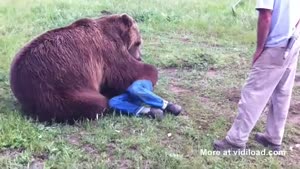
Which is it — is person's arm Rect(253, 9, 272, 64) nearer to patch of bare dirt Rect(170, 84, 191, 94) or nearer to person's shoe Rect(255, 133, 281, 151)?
person's shoe Rect(255, 133, 281, 151)

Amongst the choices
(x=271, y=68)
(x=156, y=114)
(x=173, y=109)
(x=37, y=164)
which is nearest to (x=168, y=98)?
(x=173, y=109)

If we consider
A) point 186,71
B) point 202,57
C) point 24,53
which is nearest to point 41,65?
point 24,53

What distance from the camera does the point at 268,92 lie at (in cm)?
436

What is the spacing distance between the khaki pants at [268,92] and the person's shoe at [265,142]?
3.3 inches

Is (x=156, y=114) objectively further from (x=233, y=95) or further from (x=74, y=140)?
(x=233, y=95)

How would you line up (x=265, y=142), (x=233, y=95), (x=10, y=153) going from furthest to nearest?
1. (x=233, y=95)
2. (x=265, y=142)
3. (x=10, y=153)

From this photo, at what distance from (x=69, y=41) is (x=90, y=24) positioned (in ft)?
1.23

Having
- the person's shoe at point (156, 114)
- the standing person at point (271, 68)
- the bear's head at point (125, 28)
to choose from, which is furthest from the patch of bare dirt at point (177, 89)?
the standing person at point (271, 68)

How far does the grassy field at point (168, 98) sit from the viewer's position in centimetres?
440

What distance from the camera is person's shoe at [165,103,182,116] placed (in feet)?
17.5

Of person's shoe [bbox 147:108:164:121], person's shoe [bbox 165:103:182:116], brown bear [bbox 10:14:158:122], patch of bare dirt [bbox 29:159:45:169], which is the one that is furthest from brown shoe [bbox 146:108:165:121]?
patch of bare dirt [bbox 29:159:45:169]

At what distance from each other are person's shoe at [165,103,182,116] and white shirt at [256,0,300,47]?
1.38 meters

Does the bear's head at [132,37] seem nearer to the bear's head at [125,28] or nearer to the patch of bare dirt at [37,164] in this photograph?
the bear's head at [125,28]

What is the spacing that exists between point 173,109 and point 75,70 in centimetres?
103
